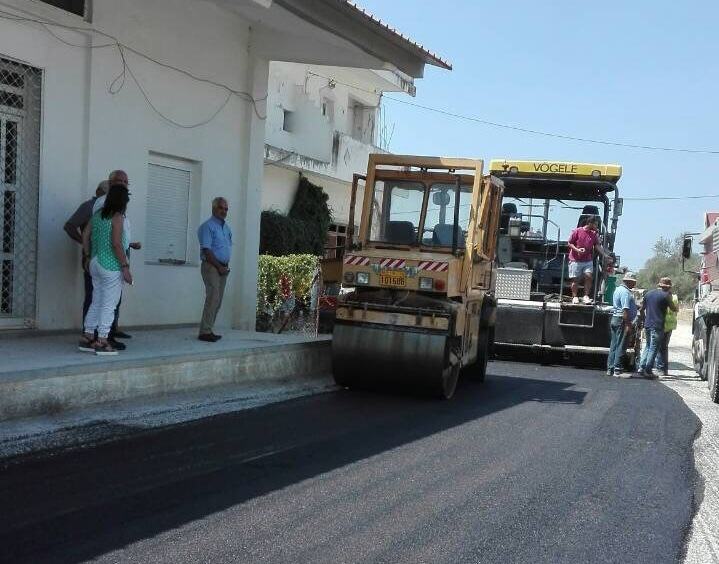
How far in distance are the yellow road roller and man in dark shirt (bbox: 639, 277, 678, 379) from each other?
4785 millimetres

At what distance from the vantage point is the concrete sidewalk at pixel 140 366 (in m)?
6.72

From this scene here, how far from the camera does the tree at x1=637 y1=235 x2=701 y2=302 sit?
1705 inches

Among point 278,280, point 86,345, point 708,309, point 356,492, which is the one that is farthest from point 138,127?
point 708,309

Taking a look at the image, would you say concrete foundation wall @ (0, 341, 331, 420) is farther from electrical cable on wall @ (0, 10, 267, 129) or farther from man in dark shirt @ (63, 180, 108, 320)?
electrical cable on wall @ (0, 10, 267, 129)

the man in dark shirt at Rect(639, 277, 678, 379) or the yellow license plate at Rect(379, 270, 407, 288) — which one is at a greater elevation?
the yellow license plate at Rect(379, 270, 407, 288)

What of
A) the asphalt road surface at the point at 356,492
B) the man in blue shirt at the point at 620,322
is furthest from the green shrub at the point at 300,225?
the asphalt road surface at the point at 356,492

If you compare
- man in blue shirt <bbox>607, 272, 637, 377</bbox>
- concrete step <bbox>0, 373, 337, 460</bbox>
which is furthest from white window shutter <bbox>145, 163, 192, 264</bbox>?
man in blue shirt <bbox>607, 272, 637, 377</bbox>

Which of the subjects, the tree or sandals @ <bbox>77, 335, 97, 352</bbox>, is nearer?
sandals @ <bbox>77, 335, 97, 352</bbox>

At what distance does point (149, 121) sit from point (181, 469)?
19.3ft

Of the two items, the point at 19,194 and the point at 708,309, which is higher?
the point at 19,194

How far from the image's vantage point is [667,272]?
50219 millimetres

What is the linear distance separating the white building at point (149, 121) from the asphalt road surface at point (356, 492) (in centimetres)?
309

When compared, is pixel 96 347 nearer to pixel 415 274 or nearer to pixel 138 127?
pixel 138 127

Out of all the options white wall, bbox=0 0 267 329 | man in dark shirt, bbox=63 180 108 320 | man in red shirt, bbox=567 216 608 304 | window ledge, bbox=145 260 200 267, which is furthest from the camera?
man in red shirt, bbox=567 216 608 304
